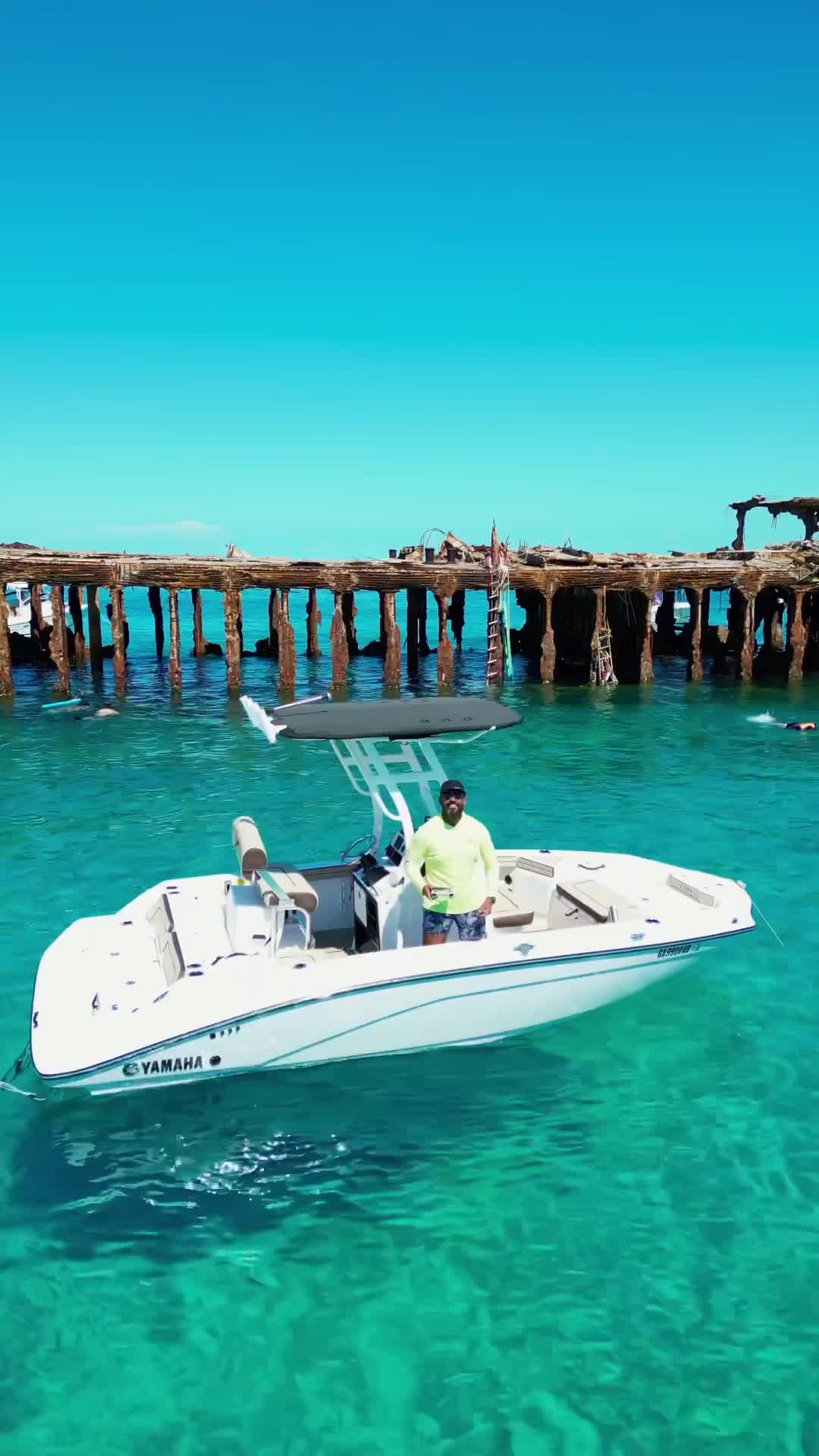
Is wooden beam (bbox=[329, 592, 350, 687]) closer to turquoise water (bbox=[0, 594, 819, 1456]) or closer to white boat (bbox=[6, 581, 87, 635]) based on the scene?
turquoise water (bbox=[0, 594, 819, 1456])

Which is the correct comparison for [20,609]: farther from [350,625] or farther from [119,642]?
[119,642]

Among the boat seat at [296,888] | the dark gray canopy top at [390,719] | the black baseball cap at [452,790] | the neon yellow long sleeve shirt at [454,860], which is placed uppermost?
the dark gray canopy top at [390,719]

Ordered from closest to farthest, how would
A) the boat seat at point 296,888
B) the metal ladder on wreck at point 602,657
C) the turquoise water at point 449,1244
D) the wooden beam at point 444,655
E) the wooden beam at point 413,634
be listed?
the turquoise water at point 449,1244, the boat seat at point 296,888, the wooden beam at point 444,655, the metal ladder on wreck at point 602,657, the wooden beam at point 413,634

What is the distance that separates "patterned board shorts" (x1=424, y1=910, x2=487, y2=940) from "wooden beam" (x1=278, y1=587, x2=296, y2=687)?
2107cm

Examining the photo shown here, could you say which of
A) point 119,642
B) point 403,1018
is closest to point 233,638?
point 119,642

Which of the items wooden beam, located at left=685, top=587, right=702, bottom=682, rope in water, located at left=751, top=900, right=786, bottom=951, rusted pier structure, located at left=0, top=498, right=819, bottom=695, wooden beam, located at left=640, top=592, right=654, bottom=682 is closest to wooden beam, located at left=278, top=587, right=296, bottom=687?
rusted pier structure, located at left=0, top=498, right=819, bottom=695

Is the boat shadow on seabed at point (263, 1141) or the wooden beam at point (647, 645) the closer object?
the boat shadow on seabed at point (263, 1141)

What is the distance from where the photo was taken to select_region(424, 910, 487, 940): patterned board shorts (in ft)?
26.9

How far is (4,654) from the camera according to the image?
1102 inches

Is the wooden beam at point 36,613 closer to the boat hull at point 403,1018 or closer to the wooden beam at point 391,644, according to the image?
the wooden beam at point 391,644

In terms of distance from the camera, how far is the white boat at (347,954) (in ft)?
24.4

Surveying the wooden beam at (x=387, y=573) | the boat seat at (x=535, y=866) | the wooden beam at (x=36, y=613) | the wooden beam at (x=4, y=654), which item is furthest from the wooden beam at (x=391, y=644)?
the boat seat at (x=535, y=866)

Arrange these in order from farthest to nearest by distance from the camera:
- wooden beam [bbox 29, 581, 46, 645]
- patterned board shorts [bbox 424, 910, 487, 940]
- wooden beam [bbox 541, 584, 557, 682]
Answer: wooden beam [bbox 29, 581, 46, 645] → wooden beam [bbox 541, 584, 557, 682] → patterned board shorts [bbox 424, 910, 487, 940]

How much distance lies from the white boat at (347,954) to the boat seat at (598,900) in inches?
0.8
